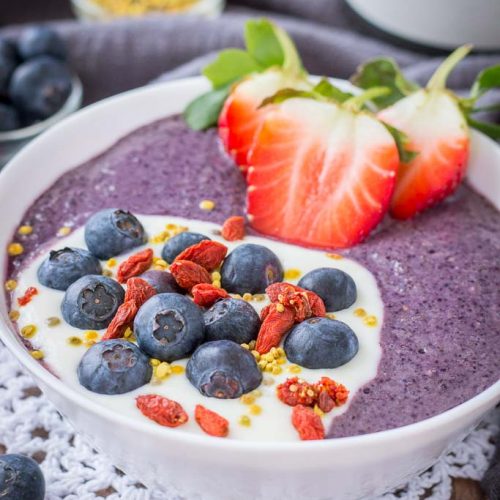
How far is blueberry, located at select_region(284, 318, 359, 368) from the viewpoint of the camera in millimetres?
1224

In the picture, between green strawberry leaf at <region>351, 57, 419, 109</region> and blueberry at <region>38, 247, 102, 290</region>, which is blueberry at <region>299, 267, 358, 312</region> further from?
green strawberry leaf at <region>351, 57, 419, 109</region>

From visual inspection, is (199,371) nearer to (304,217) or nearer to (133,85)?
(304,217)

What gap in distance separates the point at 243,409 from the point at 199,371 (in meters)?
0.08

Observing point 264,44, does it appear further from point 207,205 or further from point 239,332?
point 239,332

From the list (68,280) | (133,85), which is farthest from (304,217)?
(133,85)

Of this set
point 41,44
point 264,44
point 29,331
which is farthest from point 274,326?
point 41,44

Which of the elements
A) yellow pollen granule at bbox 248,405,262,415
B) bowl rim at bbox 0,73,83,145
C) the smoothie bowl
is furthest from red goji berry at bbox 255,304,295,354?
bowl rim at bbox 0,73,83,145

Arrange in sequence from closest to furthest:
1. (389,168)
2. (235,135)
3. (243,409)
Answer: (243,409)
(389,168)
(235,135)

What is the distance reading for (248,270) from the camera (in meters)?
1.35

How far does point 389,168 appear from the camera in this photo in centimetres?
152

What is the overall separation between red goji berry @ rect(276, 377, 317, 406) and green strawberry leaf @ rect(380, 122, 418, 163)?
56 cm

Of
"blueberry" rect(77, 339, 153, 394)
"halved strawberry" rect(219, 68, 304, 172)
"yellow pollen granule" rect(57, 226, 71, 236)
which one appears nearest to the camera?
"blueberry" rect(77, 339, 153, 394)

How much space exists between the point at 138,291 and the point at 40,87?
1.12 m

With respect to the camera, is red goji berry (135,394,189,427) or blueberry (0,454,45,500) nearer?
red goji berry (135,394,189,427)
